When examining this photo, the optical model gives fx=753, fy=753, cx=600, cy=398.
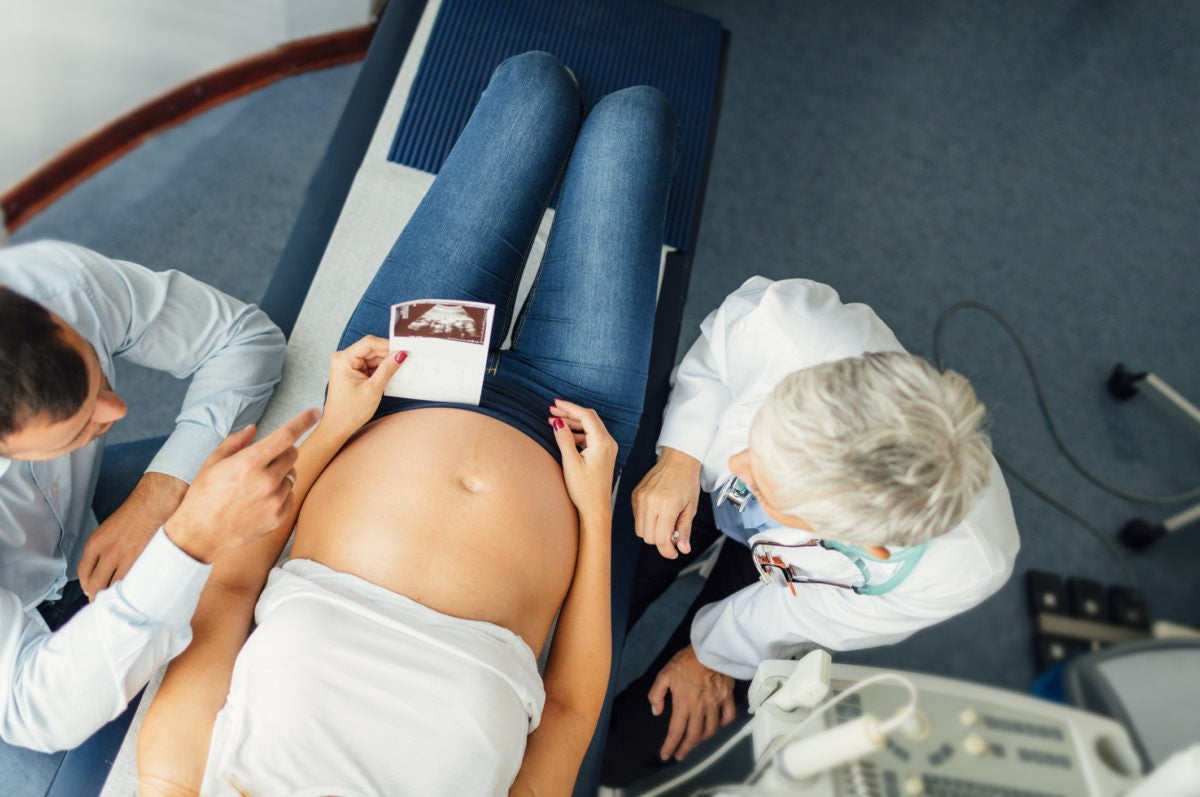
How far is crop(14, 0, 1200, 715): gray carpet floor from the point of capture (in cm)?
203

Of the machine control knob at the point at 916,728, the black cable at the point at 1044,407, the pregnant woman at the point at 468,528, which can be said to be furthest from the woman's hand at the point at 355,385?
→ the black cable at the point at 1044,407

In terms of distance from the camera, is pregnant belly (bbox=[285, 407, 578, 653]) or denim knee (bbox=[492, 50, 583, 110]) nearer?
pregnant belly (bbox=[285, 407, 578, 653])

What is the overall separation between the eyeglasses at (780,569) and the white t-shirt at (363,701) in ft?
1.46

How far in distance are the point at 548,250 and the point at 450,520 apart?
25.5 inches

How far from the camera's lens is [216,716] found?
107 centimetres

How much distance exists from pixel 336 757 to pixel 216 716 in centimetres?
19

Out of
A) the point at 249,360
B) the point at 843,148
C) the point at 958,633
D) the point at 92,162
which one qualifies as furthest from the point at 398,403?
the point at 843,148

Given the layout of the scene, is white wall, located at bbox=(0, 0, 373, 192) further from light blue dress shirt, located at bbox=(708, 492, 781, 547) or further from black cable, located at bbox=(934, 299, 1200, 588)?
black cable, located at bbox=(934, 299, 1200, 588)

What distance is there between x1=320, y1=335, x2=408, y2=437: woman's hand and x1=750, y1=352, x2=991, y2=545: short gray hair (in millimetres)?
705

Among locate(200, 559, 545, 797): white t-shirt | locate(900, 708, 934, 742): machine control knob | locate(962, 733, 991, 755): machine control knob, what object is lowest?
locate(200, 559, 545, 797): white t-shirt

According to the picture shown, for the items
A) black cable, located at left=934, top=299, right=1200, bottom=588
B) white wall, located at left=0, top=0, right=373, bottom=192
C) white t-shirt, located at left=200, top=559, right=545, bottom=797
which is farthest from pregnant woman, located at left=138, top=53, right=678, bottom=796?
white wall, located at left=0, top=0, right=373, bottom=192

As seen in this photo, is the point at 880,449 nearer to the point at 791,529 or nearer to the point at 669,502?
the point at 791,529

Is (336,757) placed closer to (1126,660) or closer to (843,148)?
(1126,660)

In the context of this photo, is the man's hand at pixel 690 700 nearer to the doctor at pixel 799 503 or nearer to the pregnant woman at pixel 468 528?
the doctor at pixel 799 503
